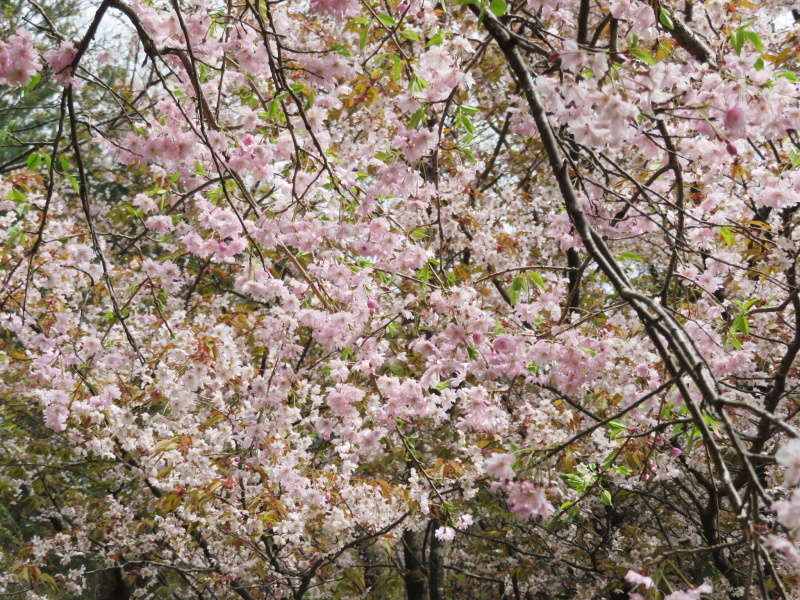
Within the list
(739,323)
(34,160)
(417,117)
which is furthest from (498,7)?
(34,160)

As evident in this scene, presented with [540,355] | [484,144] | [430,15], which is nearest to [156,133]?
[430,15]

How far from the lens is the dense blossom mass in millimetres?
1729

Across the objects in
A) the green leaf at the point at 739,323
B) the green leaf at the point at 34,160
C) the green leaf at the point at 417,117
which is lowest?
the green leaf at the point at 739,323

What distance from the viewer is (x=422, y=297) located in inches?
91.6

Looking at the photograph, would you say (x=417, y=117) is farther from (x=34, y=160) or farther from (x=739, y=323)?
(x=34, y=160)

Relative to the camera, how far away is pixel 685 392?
1.02 metres

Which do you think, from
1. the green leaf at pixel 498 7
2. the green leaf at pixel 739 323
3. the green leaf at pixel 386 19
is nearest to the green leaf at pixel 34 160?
the green leaf at pixel 386 19

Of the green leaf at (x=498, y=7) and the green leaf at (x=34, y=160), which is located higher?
the green leaf at (x=34, y=160)

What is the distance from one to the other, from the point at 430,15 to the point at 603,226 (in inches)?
57.2

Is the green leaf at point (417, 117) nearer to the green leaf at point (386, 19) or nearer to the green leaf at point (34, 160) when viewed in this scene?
the green leaf at point (386, 19)

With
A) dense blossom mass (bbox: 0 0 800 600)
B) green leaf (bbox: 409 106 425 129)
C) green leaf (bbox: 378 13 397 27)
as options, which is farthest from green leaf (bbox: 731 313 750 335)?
green leaf (bbox: 378 13 397 27)

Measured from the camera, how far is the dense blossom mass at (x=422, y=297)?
5.67 ft

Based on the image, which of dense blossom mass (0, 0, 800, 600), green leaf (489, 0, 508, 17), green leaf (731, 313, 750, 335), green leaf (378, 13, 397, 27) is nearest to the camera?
green leaf (489, 0, 508, 17)

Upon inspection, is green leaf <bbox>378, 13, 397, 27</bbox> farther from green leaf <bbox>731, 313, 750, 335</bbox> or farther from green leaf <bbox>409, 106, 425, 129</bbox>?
green leaf <bbox>731, 313, 750, 335</bbox>
